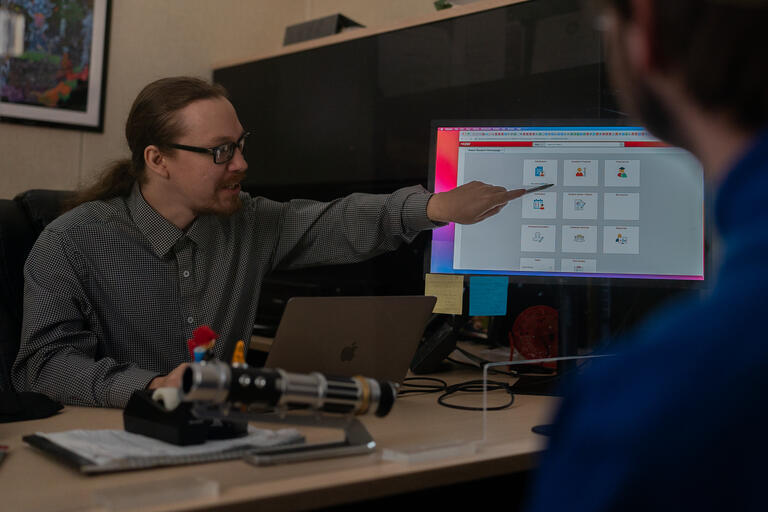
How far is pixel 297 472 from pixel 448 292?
0.81 m

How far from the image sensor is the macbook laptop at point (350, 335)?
46.6 inches

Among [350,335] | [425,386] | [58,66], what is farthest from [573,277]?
[58,66]

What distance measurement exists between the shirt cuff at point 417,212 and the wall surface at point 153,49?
2.93ft

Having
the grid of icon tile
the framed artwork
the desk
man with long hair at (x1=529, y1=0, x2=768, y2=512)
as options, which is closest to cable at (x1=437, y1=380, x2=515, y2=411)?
the desk

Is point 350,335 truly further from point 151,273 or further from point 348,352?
point 151,273

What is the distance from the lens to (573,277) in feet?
5.21

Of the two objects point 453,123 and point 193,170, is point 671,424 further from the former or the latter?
point 193,170

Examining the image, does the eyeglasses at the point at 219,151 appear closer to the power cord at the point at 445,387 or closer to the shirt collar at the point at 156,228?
the shirt collar at the point at 156,228

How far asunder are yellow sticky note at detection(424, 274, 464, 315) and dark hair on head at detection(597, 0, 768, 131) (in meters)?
1.21

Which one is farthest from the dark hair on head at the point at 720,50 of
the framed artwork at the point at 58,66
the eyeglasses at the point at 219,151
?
the framed artwork at the point at 58,66

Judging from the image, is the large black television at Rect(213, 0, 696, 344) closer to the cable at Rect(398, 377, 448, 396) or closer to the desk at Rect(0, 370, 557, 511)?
the cable at Rect(398, 377, 448, 396)

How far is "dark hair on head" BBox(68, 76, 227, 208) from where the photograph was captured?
1698mm

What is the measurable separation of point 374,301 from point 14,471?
1.91ft

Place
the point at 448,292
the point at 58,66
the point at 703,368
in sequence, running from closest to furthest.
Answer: the point at 703,368, the point at 448,292, the point at 58,66
